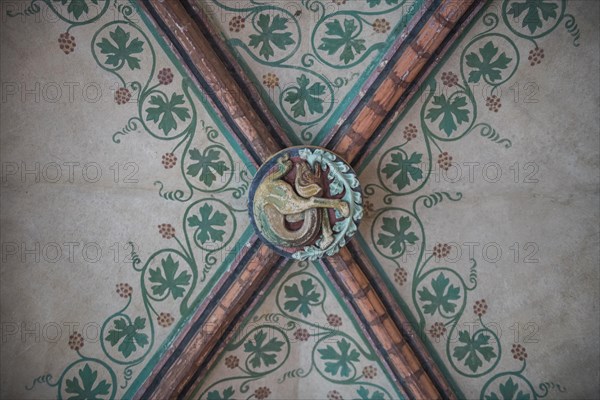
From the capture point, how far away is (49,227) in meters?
3.76

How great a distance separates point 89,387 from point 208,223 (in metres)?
1.45

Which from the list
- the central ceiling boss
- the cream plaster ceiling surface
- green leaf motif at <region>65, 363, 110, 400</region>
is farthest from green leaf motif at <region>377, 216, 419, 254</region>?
green leaf motif at <region>65, 363, 110, 400</region>

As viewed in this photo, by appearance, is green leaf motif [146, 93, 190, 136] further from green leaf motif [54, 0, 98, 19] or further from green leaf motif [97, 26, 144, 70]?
green leaf motif [54, 0, 98, 19]

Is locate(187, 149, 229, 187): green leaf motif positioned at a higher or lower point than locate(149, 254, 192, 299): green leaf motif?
higher

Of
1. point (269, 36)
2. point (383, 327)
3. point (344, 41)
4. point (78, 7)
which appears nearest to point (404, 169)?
point (344, 41)

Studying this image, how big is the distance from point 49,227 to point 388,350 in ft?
8.41

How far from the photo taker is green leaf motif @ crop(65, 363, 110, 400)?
12.4 ft

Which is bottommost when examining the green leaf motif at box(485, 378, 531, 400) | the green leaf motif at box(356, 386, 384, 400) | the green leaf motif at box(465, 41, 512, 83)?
the green leaf motif at box(356, 386, 384, 400)

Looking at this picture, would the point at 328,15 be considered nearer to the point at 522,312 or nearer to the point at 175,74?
the point at 175,74

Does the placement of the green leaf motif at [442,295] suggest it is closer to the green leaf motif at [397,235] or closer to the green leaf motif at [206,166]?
the green leaf motif at [397,235]

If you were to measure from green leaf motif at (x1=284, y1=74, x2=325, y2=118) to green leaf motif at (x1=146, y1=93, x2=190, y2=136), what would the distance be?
0.73m

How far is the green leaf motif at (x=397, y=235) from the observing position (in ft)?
12.5

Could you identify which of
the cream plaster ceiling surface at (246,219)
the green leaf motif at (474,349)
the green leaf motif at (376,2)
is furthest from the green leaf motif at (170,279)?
the green leaf motif at (376,2)

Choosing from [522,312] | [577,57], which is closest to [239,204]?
[522,312]
